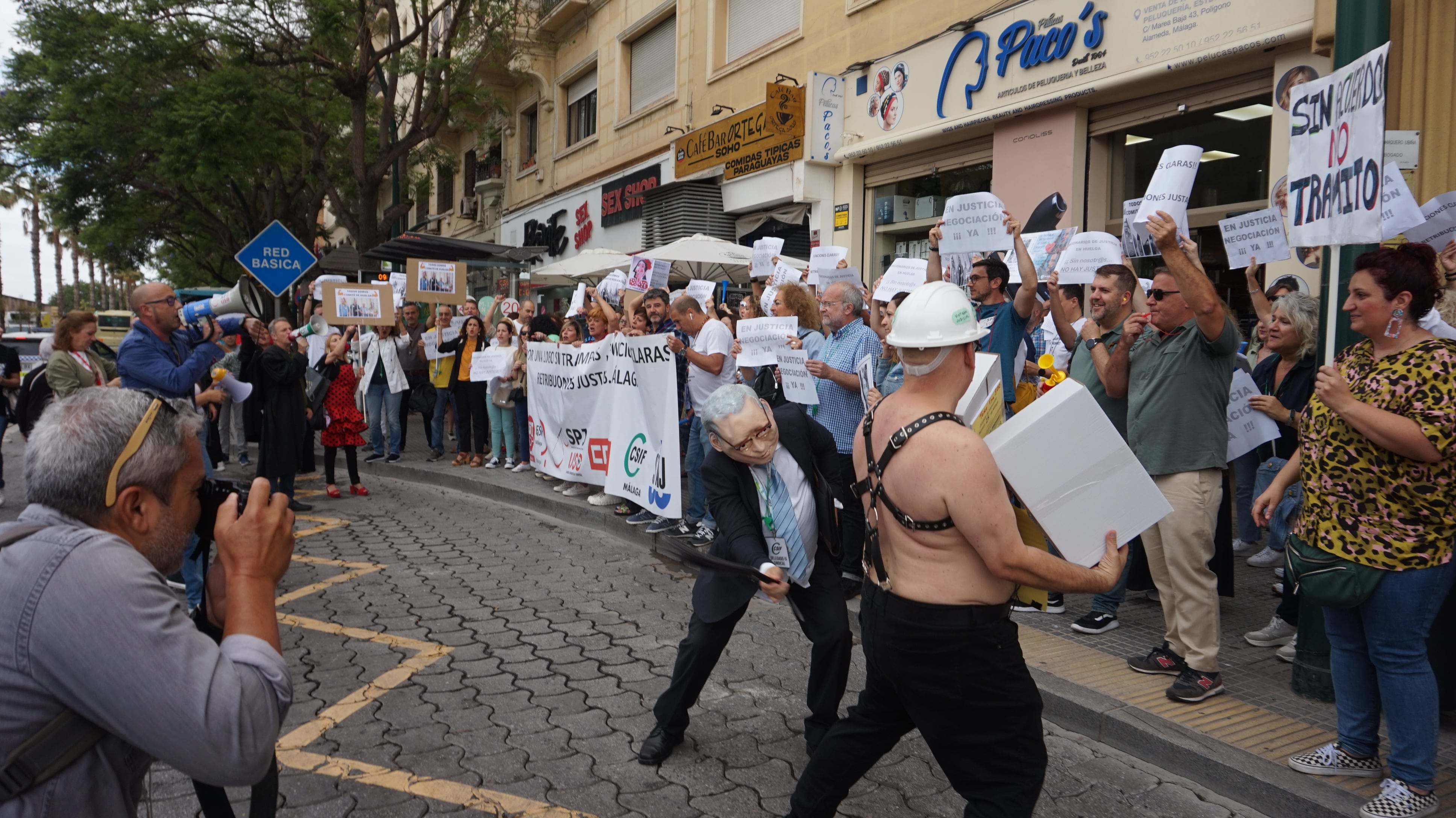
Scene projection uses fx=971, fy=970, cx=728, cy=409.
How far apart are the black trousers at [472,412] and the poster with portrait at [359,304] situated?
1.30m

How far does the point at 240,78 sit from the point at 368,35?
2.82 meters

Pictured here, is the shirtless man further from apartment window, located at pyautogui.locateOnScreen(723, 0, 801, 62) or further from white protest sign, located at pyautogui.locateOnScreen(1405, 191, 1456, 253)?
apartment window, located at pyautogui.locateOnScreen(723, 0, 801, 62)

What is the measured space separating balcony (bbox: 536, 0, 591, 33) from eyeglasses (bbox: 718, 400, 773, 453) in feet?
65.7

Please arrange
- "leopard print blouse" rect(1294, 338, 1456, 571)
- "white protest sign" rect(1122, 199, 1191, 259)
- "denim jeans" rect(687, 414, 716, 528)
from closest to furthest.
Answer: "leopard print blouse" rect(1294, 338, 1456, 571) → "white protest sign" rect(1122, 199, 1191, 259) → "denim jeans" rect(687, 414, 716, 528)

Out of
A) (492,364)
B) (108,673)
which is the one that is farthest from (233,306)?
(108,673)

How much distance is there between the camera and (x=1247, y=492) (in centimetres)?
709

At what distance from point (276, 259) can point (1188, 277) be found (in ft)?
39.0

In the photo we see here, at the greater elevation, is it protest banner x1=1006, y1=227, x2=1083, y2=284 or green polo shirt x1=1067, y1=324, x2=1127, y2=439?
protest banner x1=1006, y1=227, x2=1083, y2=284

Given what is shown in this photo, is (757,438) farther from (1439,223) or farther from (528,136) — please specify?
(528,136)

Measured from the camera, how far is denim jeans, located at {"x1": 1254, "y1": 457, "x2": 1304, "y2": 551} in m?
5.89

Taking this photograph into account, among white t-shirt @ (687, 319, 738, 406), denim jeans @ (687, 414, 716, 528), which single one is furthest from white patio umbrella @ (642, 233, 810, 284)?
denim jeans @ (687, 414, 716, 528)

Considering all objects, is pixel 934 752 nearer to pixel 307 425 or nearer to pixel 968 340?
pixel 968 340

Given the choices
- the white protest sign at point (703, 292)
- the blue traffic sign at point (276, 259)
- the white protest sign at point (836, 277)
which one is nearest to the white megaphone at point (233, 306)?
the blue traffic sign at point (276, 259)

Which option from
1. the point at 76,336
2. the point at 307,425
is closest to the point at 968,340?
the point at 76,336
